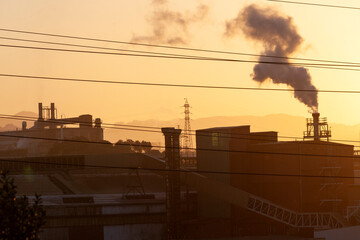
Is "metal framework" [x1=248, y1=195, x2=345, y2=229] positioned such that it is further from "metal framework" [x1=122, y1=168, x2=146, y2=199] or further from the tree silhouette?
the tree silhouette

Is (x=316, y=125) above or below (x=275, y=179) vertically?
above

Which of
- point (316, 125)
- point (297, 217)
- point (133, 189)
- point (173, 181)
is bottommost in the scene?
point (297, 217)

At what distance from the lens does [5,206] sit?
1997 centimetres


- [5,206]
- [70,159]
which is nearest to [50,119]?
[70,159]

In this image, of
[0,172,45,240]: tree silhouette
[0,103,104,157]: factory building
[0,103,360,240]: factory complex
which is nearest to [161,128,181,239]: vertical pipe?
[0,103,360,240]: factory complex

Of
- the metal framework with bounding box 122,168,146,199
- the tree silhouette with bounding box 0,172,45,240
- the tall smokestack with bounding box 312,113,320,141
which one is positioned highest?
the tall smokestack with bounding box 312,113,320,141

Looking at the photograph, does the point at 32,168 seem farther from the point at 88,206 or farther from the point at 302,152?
the point at 302,152

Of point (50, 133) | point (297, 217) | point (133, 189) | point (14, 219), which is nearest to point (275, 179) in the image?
point (297, 217)

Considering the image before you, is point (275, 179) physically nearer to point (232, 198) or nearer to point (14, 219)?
point (232, 198)

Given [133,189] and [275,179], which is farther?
[133,189]

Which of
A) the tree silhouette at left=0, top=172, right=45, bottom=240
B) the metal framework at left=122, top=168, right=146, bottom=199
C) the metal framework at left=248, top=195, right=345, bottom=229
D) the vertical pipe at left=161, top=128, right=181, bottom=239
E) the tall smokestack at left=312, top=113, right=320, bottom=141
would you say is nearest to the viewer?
the tree silhouette at left=0, top=172, right=45, bottom=240

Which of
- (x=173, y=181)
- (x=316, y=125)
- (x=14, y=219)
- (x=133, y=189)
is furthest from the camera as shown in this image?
(x=316, y=125)

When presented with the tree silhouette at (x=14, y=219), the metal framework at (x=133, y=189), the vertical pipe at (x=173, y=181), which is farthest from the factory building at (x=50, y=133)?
the tree silhouette at (x=14, y=219)

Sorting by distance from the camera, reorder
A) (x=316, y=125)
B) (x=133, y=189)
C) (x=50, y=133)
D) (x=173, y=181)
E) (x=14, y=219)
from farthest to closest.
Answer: (x=50, y=133) < (x=316, y=125) < (x=133, y=189) < (x=173, y=181) < (x=14, y=219)
